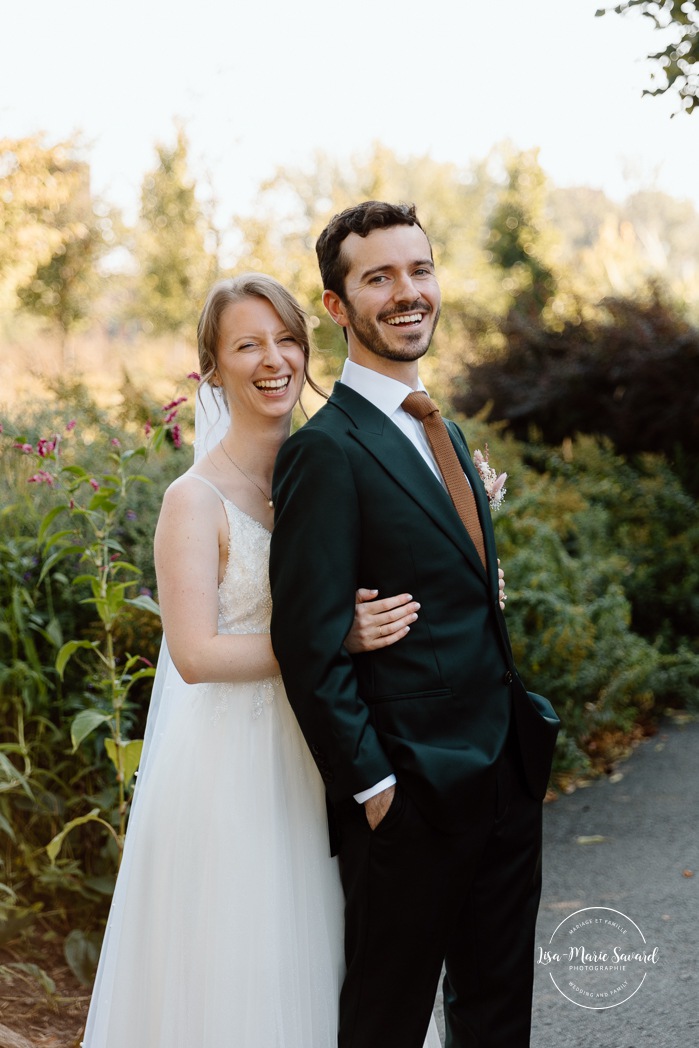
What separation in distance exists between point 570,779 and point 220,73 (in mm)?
12330

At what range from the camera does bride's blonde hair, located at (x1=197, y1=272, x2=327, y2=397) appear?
2.36 meters

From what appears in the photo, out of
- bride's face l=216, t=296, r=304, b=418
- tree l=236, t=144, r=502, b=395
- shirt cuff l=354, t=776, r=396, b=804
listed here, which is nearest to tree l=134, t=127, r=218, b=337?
tree l=236, t=144, r=502, b=395

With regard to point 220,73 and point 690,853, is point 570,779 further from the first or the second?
point 220,73

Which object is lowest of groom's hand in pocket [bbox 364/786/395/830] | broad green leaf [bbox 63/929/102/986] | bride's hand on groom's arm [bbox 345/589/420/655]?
broad green leaf [bbox 63/929/102/986]

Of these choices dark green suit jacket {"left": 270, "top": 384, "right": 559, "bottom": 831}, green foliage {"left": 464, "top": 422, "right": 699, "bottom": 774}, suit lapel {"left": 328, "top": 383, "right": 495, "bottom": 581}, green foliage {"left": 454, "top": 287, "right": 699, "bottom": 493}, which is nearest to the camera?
dark green suit jacket {"left": 270, "top": 384, "right": 559, "bottom": 831}

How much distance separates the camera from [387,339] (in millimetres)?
2225

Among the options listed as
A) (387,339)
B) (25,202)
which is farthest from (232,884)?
(25,202)

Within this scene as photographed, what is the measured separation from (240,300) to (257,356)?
144 millimetres

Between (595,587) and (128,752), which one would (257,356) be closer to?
(128,752)

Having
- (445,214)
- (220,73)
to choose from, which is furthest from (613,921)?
(445,214)

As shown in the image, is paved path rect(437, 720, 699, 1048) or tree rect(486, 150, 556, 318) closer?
paved path rect(437, 720, 699, 1048)

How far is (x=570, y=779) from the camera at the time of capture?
508 centimetres
